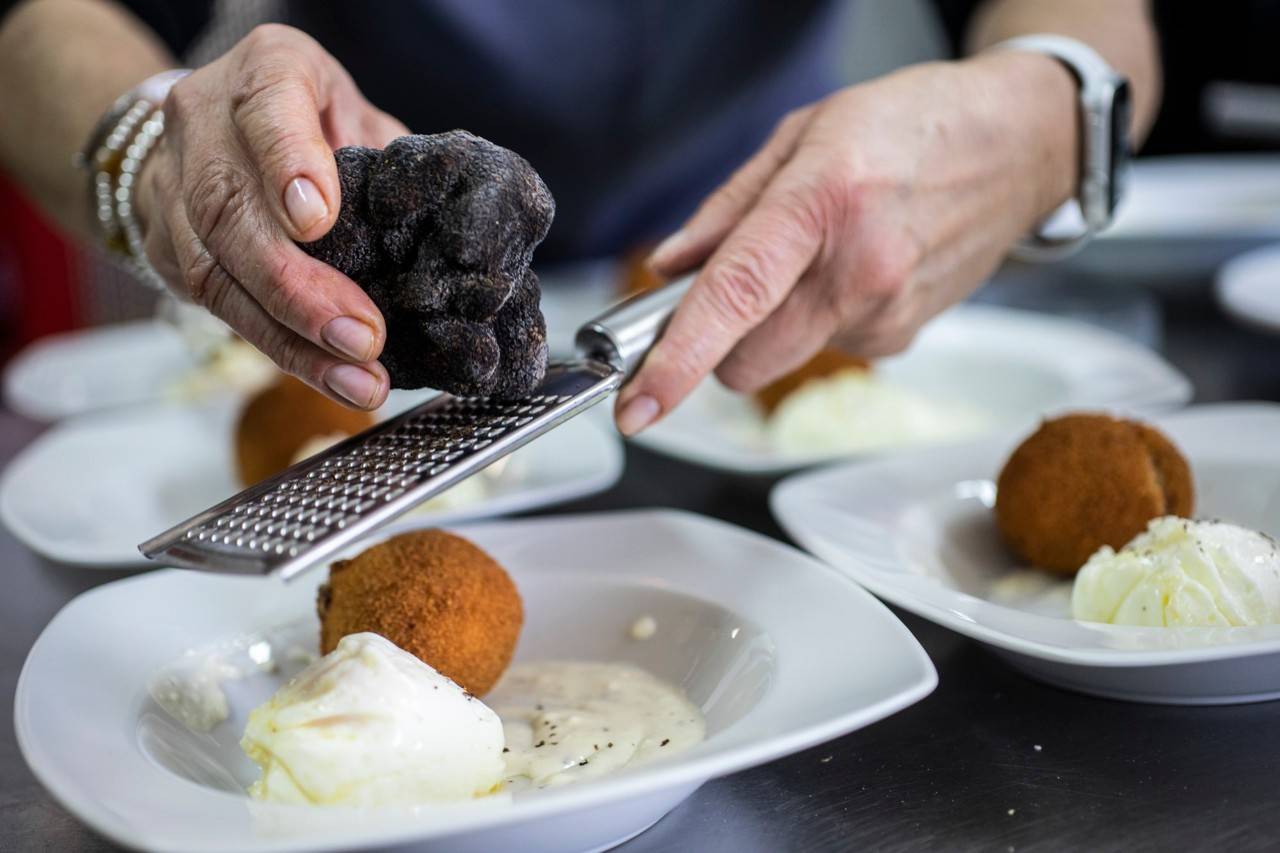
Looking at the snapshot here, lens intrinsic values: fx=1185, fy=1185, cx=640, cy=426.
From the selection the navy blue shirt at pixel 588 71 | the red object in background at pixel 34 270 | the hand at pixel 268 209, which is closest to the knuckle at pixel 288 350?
the hand at pixel 268 209

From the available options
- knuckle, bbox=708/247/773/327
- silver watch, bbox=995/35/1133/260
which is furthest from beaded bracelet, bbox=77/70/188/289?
silver watch, bbox=995/35/1133/260

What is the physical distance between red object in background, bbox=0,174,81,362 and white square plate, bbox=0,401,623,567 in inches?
84.1

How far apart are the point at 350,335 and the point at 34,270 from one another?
3226 millimetres

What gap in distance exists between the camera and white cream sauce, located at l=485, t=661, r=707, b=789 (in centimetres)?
84

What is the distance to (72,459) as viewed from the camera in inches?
60.7

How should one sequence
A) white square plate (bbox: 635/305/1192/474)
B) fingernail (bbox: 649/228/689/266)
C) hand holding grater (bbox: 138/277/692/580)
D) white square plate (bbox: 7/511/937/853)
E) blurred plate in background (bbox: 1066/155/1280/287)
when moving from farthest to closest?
blurred plate in background (bbox: 1066/155/1280/287) < white square plate (bbox: 635/305/1192/474) < fingernail (bbox: 649/228/689/266) < hand holding grater (bbox: 138/277/692/580) < white square plate (bbox: 7/511/937/853)

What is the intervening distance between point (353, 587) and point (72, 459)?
0.80 meters

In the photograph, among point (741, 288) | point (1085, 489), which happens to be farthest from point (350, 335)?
point (1085, 489)

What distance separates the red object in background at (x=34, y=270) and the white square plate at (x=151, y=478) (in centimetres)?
214

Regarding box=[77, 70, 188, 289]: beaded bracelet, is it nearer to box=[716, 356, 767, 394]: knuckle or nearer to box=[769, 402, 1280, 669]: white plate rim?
box=[716, 356, 767, 394]: knuckle

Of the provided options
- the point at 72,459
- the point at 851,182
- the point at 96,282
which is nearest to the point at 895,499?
the point at 851,182

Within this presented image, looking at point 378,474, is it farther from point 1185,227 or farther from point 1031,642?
point 1185,227

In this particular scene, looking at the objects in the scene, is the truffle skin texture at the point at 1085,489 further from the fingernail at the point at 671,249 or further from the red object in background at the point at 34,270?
the red object in background at the point at 34,270

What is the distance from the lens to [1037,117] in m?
1.33
